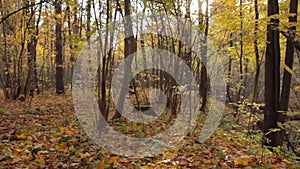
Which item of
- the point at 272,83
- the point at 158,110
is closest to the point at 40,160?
the point at 272,83

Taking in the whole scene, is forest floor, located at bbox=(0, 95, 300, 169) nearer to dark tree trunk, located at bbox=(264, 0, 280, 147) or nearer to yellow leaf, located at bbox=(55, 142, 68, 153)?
yellow leaf, located at bbox=(55, 142, 68, 153)

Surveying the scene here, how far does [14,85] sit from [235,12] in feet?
25.8

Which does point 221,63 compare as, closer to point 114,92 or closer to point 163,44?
point 163,44

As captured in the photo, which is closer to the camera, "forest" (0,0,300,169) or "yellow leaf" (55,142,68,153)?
"forest" (0,0,300,169)

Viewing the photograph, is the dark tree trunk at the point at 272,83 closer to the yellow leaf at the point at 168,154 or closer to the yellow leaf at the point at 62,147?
the yellow leaf at the point at 168,154

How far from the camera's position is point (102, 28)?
509 centimetres

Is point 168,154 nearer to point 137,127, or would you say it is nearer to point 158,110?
point 137,127

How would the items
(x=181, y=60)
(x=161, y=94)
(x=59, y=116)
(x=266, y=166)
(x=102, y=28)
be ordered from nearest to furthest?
(x=266, y=166)
(x=102, y=28)
(x=59, y=116)
(x=181, y=60)
(x=161, y=94)

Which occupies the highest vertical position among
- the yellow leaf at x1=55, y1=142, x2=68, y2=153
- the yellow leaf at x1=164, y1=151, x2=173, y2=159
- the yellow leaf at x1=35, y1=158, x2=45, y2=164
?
the yellow leaf at x1=55, y1=142, x2=68, y2=153

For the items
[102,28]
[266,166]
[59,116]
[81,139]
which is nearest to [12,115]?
[59,116]

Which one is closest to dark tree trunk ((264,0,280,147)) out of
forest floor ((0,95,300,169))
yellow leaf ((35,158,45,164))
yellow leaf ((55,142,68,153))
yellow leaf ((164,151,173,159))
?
forest floor ((0,95,300,169))

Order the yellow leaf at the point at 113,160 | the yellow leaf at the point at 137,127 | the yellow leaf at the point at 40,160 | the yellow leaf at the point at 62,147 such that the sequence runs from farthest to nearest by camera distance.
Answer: the yellow leaf at the point at 137,127 → the yellow leaf at the point at 62,147 → the yellow leaf at the point at 113,160 → the yellow leaf at the point at 40,160

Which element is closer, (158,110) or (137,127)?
(137,127)

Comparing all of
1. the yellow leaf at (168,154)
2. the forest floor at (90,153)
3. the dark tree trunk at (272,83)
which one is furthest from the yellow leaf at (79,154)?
the dark tree trunk at (272,83)
